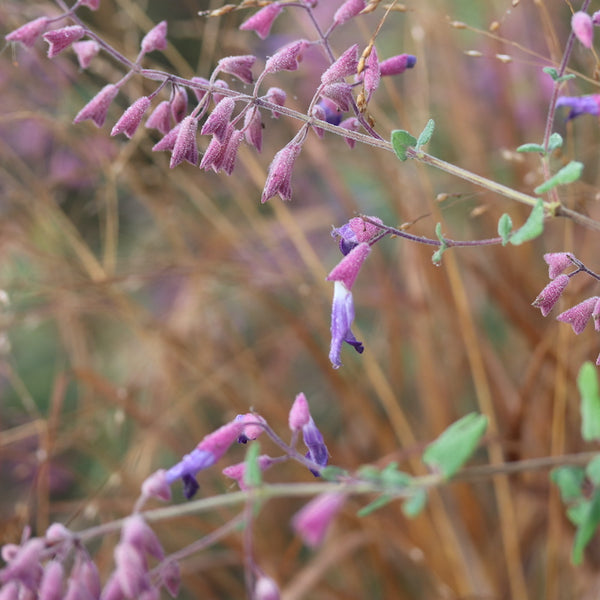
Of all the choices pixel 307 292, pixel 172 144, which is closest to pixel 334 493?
pixel 172 144

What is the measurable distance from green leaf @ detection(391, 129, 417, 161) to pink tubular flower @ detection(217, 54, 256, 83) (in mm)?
126

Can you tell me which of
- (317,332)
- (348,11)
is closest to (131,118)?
(348,11)

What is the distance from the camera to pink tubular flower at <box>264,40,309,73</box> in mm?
437

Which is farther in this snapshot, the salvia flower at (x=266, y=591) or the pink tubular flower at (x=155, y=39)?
the pink tubular flower at (x=155, y=39)

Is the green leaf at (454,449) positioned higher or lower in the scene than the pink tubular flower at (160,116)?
lower

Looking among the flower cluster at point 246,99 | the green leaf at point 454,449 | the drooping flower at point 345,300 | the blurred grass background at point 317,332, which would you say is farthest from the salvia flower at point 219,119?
the blurred grass background at point 317,332

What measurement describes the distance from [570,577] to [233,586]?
43cm

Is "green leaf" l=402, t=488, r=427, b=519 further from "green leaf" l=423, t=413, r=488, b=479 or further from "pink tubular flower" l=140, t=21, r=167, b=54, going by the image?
"pink tubular flower" l=140, t=21, r=167, b=54

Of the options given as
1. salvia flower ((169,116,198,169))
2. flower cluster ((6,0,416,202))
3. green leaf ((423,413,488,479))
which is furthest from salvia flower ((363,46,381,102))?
green leaf ((423,413,488,479))

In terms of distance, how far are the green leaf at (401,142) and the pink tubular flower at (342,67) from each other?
62mm

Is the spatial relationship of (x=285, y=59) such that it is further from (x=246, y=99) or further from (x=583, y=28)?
(x=583, y=28)

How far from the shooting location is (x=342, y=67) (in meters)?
0.44

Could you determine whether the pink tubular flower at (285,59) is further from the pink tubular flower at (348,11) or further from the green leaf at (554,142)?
the green leaf at (554,142)

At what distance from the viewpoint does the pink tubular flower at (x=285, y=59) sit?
1.43 feet
